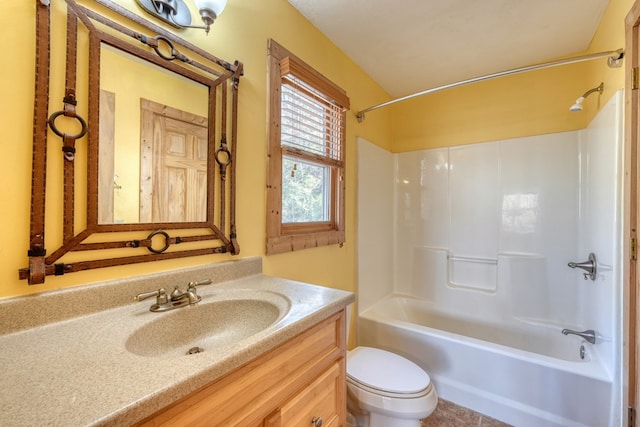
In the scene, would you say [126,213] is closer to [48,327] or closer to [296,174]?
[48,327]

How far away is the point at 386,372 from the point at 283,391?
925mm

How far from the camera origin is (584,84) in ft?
6.53

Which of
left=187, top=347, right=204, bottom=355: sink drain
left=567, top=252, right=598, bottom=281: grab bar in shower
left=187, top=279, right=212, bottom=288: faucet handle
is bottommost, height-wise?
left=187, top=347, right=204, bottom=355: sink drain

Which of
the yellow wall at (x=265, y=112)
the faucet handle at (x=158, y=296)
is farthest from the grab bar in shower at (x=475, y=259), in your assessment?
the faucet handle at (x=158, y=296)

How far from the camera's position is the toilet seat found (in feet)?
4.34

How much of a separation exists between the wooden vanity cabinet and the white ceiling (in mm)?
1708

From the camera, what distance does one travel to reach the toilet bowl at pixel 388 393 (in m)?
1.28

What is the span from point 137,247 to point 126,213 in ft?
0.40

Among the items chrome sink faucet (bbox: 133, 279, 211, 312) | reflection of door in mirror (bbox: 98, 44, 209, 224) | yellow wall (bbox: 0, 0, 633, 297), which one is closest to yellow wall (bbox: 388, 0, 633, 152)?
yellow wall (bbox: 0, 0, 633, 297)

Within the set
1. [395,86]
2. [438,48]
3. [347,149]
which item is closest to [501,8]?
[438,48]

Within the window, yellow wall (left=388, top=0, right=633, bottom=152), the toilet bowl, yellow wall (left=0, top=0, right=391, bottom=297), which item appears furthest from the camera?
yellow wall (left=388, top=0, right=633, bottom=152)

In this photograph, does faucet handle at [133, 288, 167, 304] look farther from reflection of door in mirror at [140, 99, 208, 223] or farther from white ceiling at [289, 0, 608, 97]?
white ceiling at [289, 0, 608, 97]

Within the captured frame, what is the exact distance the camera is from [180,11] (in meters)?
1.03

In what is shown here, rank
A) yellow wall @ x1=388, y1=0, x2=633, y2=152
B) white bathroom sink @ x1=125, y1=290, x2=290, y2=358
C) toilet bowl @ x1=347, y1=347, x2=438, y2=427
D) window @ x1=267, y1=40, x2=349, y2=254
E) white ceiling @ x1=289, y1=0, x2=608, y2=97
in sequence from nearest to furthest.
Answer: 1. white bathroom sink @ x1=125, y1=290, x2=290, y2=358
2. toilet bowl @ x1=347, y1=347, x2=438, y2=427
3. window @ x1=267, y1=40, x2=349, y2=254
4. white ceiling @ x1=289, y1=0, x2=608, y2=97
5. yellow wall @ x1=388, y1=0, x2=633, y2=152
